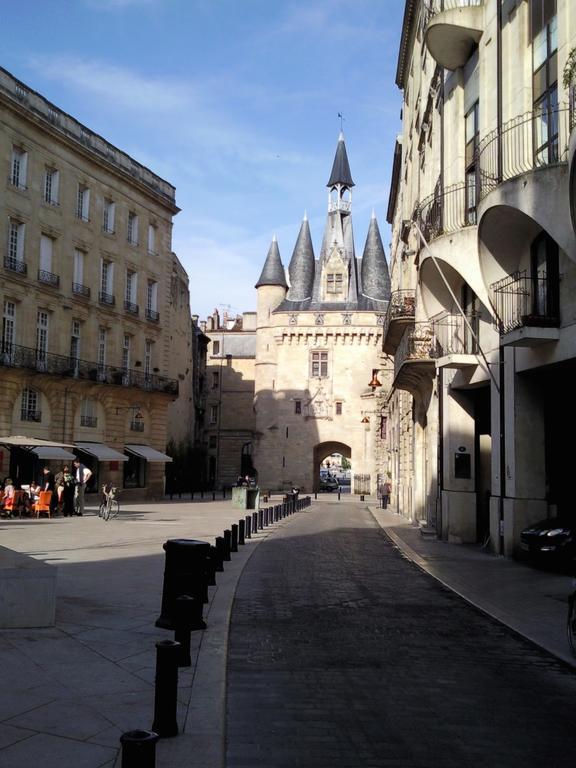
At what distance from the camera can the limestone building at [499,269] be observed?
14.9 meters

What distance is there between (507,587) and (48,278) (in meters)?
28.0

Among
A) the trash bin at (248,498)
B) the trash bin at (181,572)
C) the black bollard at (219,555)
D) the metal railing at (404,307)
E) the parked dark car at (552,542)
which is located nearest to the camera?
the trash bin at (181,572)

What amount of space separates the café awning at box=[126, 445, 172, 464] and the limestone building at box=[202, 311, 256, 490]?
30.0 metres

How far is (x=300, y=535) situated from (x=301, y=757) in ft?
59.5

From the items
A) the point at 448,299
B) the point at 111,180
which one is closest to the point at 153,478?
the point at 111,180

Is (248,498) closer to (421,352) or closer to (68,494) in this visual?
(68,494)

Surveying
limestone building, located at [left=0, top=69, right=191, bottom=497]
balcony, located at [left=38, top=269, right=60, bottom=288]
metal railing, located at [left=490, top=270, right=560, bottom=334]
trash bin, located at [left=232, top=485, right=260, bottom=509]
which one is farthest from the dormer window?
metal railing, located at [left=490, top=270, right=560, bottom=334]

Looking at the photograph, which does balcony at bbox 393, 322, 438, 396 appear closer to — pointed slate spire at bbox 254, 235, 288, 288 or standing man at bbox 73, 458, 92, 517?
standing man at bbox 73, 458, 92, 517

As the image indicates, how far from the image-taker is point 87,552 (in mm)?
15688

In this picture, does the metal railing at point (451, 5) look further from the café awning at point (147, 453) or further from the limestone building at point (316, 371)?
the limestone building at point (316, 371)

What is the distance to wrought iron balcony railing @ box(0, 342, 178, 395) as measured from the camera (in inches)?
1298

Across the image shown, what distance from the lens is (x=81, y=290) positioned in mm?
38000

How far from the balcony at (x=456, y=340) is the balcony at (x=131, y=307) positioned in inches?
883

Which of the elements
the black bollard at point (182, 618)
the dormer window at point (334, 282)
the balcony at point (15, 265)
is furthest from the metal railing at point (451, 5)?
the dormer window at point (334, 282)
